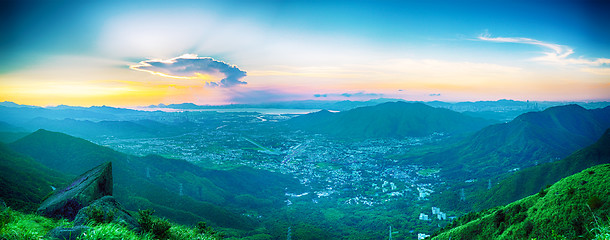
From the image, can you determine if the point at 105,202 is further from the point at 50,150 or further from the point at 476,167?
the point at 476,167

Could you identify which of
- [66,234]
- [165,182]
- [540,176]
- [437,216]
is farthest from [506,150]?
[66,234]

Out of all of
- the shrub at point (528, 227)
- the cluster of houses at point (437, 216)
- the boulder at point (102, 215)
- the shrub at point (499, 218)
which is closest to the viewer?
the boulder at point (102, 215)

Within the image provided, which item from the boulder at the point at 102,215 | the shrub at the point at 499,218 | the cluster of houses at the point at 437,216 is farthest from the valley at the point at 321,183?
the boulder at the point at 102,215

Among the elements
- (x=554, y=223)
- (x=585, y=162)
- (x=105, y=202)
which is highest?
(x=105, y=202)

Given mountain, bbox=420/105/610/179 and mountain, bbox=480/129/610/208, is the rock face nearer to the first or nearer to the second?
mountain, bbox=480/129/610/208

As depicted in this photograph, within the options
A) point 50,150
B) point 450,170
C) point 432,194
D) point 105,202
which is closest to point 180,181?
point 50,150

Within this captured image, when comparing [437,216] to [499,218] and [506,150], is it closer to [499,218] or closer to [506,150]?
[499,218]

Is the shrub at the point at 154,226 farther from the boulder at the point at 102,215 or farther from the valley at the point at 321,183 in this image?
the valley at the point at 321,183
